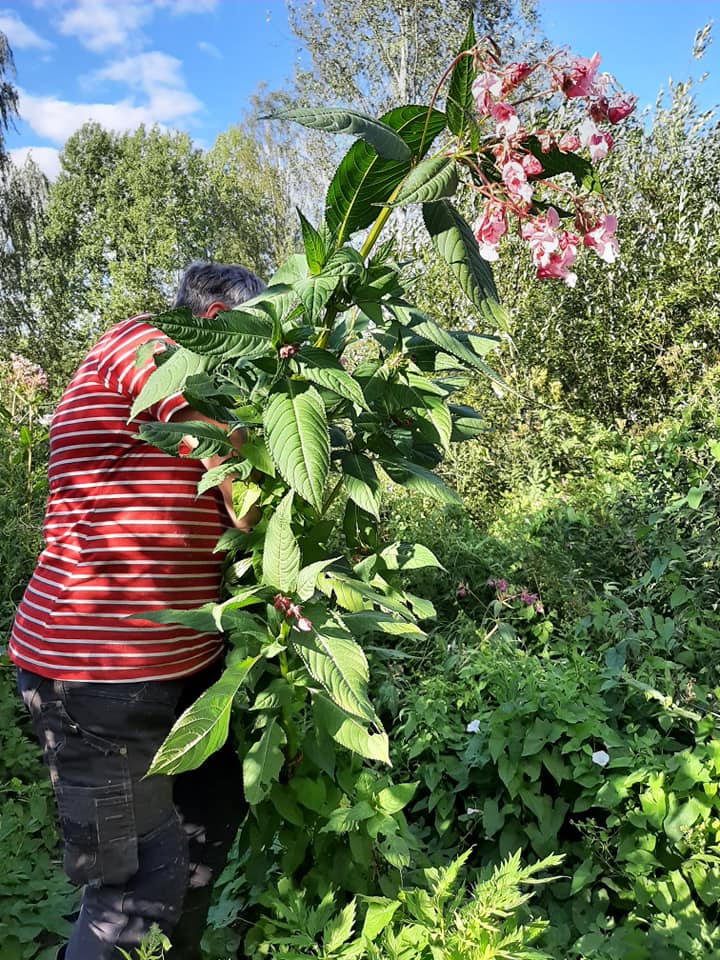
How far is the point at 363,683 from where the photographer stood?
1.09 m

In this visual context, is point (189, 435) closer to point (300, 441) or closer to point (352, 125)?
point (300, 441)

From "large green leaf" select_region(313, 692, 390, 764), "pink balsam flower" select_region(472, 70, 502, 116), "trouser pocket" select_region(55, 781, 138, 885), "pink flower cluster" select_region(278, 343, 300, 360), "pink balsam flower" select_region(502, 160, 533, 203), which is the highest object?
"pink balsam flower" select_region(472, 70, 502, 116)

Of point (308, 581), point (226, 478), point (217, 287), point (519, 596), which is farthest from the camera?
point (519, 596)

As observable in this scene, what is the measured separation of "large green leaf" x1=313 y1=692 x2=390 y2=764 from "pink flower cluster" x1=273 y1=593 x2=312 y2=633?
0.55 ft

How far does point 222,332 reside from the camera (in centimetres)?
108

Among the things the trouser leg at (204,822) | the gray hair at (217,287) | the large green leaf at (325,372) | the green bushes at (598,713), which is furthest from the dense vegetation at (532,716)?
the gray hair at (217,287)

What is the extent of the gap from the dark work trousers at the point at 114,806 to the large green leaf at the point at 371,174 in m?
1.00

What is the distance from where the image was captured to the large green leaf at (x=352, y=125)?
0.92 metres

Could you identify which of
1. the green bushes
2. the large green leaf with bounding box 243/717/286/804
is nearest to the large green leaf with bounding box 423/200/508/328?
the large green leaf with bounding box 243/717/286/804

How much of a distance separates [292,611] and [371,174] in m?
0.69

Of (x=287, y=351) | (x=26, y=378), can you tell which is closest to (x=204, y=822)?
(x=287, y=351)

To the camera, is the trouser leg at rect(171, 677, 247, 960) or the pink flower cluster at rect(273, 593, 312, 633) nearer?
the pink flower cluster at rect(273, 593, 312, 633)

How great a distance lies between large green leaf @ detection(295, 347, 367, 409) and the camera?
1083mm

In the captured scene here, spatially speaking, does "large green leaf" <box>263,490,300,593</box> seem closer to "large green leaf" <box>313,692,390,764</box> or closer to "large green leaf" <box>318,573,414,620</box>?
"large green leaf" <box>318,573,414,620</box>
